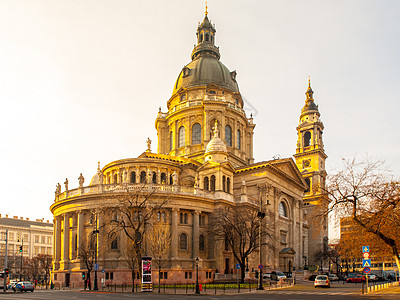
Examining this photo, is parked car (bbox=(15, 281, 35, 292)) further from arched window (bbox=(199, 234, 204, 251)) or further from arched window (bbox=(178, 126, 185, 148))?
arched window (bbox=(178, 126, 185, 148))

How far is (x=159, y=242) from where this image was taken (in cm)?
5312

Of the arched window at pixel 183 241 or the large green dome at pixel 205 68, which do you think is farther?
the large green dome at pixel 205 68

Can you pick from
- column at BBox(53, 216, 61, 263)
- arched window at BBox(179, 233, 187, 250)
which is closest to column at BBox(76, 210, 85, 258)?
column at BBox(53, 216, 61, 263)

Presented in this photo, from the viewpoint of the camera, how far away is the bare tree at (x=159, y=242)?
2072 inches

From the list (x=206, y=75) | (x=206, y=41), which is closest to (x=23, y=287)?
(x=206, y=75)

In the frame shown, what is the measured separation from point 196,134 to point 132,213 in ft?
120

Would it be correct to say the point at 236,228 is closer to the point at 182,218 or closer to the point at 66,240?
the point at 182,218

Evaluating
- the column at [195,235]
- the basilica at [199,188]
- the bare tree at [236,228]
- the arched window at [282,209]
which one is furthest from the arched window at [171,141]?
the column at [195,235]

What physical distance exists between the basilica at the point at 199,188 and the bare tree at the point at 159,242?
1.50 metres

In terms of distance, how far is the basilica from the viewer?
193 ft

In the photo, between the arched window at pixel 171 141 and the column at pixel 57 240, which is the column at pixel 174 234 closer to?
the column at pixel 57 240

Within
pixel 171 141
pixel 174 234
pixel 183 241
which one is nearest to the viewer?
pixel 174 234

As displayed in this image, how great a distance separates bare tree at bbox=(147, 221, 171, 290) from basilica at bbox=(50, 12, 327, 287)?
1496 mm

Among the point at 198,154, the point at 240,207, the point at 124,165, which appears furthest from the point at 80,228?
the point at 198,154
